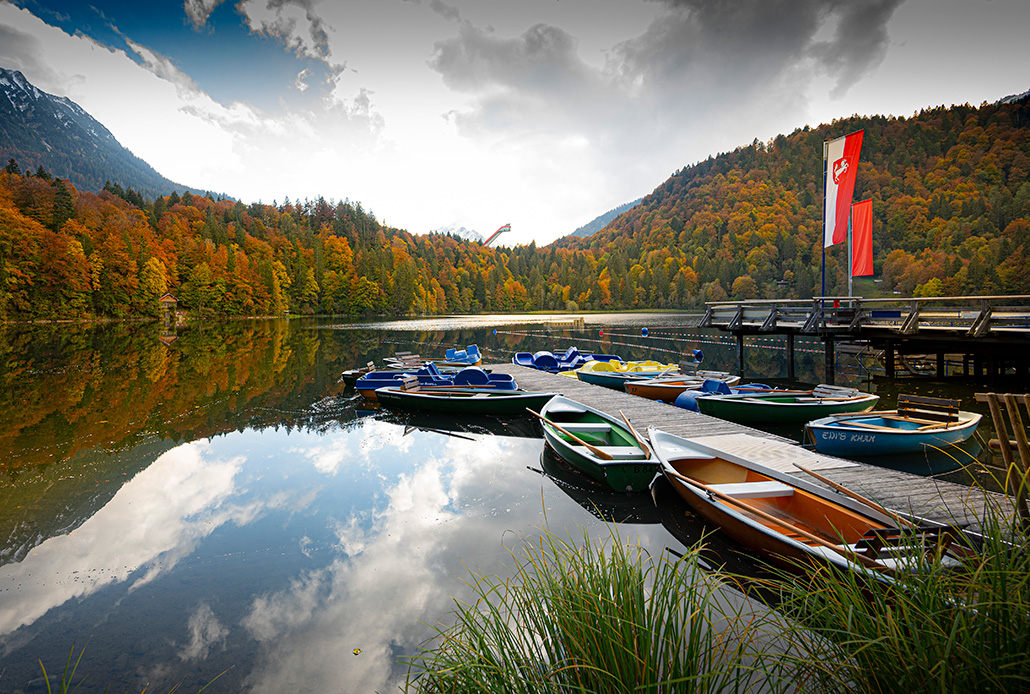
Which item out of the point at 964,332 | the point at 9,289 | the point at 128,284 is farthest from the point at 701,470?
the point at 128,284

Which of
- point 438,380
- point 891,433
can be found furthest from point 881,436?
point 438,380

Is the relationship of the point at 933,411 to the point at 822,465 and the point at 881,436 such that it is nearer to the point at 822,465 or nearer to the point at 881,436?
the point at 881,436

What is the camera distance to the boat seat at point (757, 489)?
528 cm

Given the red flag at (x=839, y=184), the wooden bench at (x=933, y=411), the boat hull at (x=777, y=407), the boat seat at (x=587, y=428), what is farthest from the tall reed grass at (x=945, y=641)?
the red flag at (x=839, y=184)

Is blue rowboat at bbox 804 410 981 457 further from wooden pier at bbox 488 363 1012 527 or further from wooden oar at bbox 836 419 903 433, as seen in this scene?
wooden pier at bbox 488 363 1012 527

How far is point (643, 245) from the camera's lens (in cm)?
13612

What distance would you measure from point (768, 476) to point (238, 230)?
4006 inches

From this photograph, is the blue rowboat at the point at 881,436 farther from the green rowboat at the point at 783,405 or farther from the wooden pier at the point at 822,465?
the green rowboat at the point at 783,405

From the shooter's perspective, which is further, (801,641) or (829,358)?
(829,358)

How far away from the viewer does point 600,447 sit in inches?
299

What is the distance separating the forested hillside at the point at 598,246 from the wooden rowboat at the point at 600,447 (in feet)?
209

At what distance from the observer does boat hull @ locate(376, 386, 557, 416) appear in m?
12.0

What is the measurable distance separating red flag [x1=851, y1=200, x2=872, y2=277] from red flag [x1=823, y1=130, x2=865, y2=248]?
31 cm

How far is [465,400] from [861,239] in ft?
46.8
